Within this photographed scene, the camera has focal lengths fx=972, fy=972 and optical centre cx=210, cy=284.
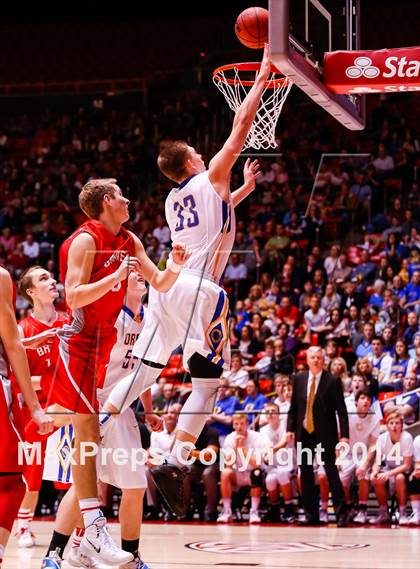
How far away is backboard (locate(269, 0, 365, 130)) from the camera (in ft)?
19.6

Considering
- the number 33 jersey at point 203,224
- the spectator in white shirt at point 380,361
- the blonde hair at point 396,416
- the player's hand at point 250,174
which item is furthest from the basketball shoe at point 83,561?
the spectator in white shirt at point 380,361

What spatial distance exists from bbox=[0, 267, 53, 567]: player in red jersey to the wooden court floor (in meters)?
3.23

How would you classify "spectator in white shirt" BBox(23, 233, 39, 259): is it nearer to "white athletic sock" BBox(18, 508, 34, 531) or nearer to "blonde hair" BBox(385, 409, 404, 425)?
"white athletic sock" BBox(18, 508, 34, 531)

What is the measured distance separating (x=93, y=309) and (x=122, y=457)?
1078 mm

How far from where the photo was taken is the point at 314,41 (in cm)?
680

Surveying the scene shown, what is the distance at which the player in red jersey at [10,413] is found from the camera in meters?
4.98

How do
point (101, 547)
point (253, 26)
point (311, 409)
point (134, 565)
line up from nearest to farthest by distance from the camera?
1. point (101, 547)
2. point (134, 565)
3. point (253, 26)
4. point (311, 409)

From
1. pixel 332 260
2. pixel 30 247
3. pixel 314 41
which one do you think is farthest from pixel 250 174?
pixel 30 247

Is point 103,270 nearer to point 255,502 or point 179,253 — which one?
point 179,253

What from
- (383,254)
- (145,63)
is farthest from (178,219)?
(145,63)

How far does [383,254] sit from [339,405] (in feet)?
10.6

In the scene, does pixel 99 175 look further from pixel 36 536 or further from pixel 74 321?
pixel 74 321

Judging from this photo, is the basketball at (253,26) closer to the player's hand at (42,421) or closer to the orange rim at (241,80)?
the orange rim at (241,80)

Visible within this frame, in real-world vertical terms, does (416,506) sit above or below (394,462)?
below
